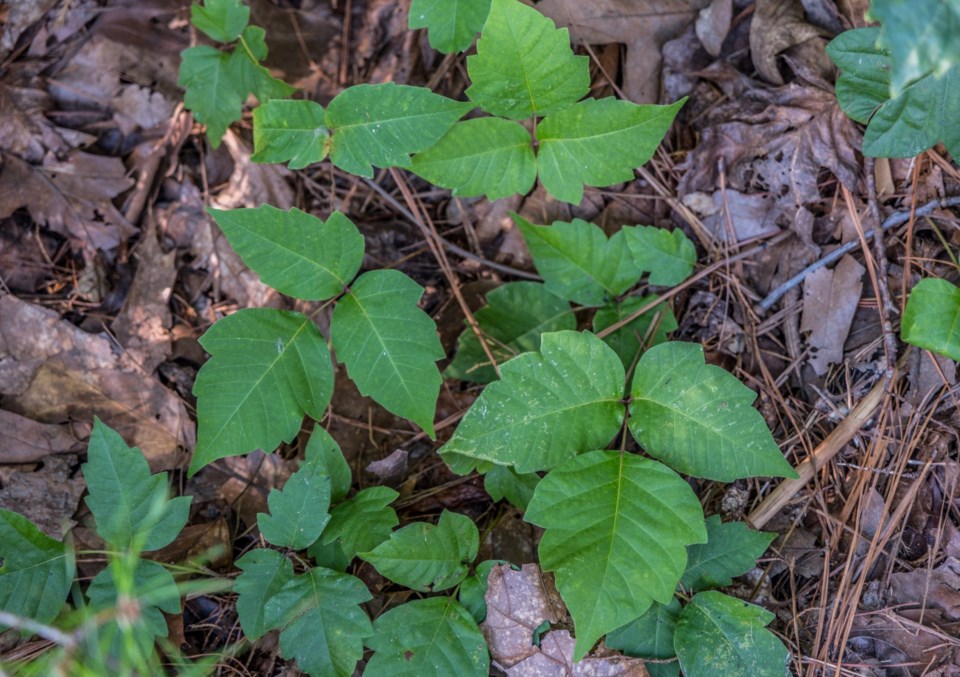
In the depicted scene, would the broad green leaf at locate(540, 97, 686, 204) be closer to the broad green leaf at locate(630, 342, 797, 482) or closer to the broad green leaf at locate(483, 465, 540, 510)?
the broad green leaf at locate(630, 342, 797, 482)

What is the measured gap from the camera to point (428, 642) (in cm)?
195

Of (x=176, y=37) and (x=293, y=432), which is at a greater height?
(x=176, y=37)

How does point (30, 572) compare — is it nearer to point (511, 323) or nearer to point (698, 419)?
point (511, 323)

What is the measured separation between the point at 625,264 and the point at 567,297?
0.22 metres

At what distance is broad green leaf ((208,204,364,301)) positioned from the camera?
80.6 inches

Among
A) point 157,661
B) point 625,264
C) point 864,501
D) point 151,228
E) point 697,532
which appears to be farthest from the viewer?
point 151,228

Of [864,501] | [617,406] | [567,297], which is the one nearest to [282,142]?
[567,297]

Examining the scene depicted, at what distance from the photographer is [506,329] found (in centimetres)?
239

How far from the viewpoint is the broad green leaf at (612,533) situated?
5.85 ft

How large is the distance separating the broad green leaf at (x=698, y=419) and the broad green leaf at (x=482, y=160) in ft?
2.29

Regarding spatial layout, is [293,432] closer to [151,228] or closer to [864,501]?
[151,228]

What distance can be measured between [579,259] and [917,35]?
118 centimetres

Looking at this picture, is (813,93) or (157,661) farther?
(813,93)

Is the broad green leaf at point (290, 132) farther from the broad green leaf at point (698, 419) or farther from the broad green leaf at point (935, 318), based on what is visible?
the broad green leaf at point (935, 318)
